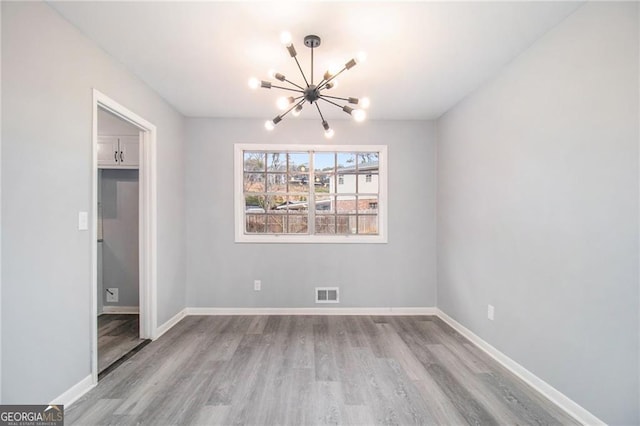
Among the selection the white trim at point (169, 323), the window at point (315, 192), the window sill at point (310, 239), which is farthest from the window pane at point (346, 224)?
the white trim at point (169, 323)

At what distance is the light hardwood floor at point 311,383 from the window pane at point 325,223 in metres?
1.33

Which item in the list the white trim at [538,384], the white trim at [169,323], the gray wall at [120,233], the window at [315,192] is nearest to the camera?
the white trim at [538,384]

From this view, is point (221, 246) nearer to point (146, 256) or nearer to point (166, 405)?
point (146, 256)

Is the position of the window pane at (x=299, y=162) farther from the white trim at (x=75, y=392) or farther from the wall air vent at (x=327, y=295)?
the white trim at (x=75, y=392)

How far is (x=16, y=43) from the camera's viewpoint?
1625mm

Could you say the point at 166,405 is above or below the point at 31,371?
below

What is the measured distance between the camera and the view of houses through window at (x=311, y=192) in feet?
13.0

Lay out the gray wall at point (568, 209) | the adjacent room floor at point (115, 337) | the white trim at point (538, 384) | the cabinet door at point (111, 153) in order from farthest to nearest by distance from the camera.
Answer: the cabinet door at point (111, 153) < the adjacent room floor at point (115, 337) < the white trim at point (538, 384) < the gray wall at point (568, 209)

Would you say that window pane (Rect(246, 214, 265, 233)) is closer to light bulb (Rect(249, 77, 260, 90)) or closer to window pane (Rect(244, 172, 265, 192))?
window pane (Rect(244, 172, 265, 192))

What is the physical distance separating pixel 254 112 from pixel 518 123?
9.24 feet

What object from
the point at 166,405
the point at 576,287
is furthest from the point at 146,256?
the point at 576,287

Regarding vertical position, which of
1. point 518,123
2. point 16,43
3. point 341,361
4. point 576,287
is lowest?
point 341,361

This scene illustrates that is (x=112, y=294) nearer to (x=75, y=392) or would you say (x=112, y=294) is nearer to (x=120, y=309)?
(x=120, y=309)

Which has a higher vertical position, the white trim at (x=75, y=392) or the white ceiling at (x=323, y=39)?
the white ceiling at (x=323, y=39)
